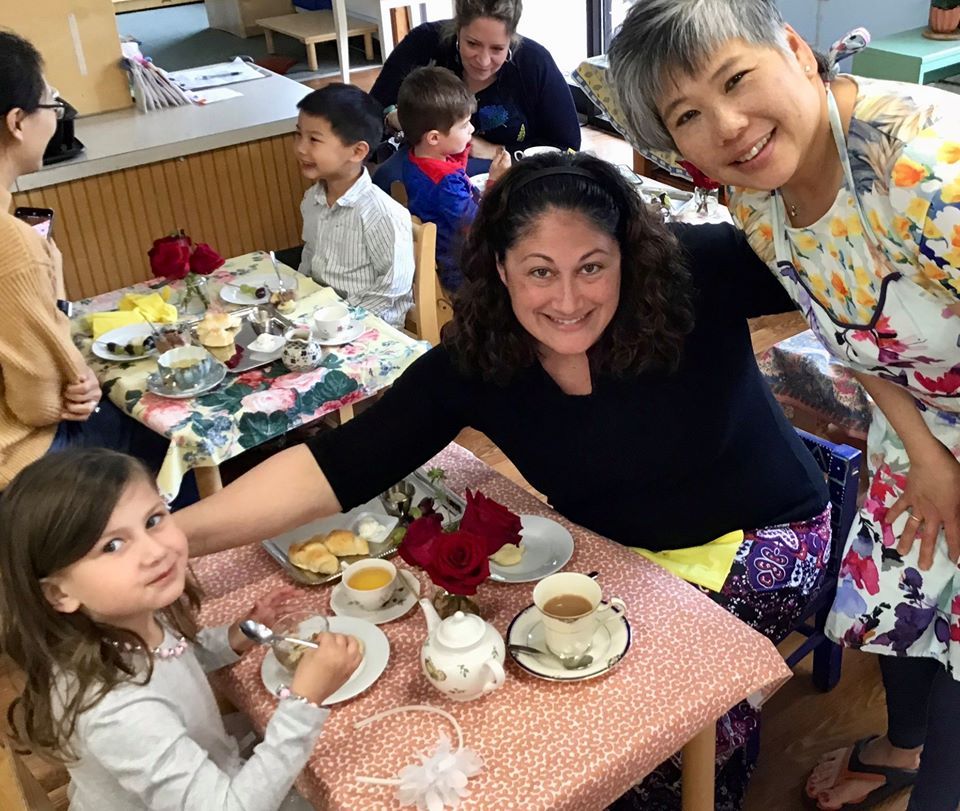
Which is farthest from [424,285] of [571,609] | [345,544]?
[571,609]

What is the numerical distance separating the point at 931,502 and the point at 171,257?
1.90m

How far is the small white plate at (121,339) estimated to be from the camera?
219 centimetres

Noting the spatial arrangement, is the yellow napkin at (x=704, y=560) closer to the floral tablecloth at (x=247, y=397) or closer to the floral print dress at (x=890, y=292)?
the floral print dress at (x=890, y=292)

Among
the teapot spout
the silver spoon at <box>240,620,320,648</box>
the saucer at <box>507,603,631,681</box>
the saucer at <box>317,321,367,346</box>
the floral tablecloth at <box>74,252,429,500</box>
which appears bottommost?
the floral tablecloth at <box>74,252,429,500</box>

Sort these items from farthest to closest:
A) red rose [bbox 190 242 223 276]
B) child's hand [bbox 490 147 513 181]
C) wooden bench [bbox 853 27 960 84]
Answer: wooden bench [bbox 853 27 960 84] < child's hand [bbox 490 147 513 181] < red rose [bbox 190 242 223 276]

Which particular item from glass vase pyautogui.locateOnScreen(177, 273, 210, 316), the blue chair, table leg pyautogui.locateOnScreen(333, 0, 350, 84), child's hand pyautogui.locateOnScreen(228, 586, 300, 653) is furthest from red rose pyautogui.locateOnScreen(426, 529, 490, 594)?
table leg pyautogui.locateOnScreen(333, 0, 350, 84)

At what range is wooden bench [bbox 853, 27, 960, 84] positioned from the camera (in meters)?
3.94

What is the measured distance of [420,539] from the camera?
4.26 feet

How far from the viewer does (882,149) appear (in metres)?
1.13

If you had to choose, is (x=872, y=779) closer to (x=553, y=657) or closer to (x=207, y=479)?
(x=553, y=657)

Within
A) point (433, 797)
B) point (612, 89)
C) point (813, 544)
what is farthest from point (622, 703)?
point (612, 89)

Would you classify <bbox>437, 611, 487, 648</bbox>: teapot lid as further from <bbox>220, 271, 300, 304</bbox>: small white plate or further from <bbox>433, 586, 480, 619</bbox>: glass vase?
<bbox>220, 271, 300, 304</bbox>: small white plate

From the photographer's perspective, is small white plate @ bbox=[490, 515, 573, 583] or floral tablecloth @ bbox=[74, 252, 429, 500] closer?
small white plate @ bbox=[490, 515, 573, 583]

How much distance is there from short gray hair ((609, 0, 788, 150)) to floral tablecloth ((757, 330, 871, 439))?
48.4 inches
